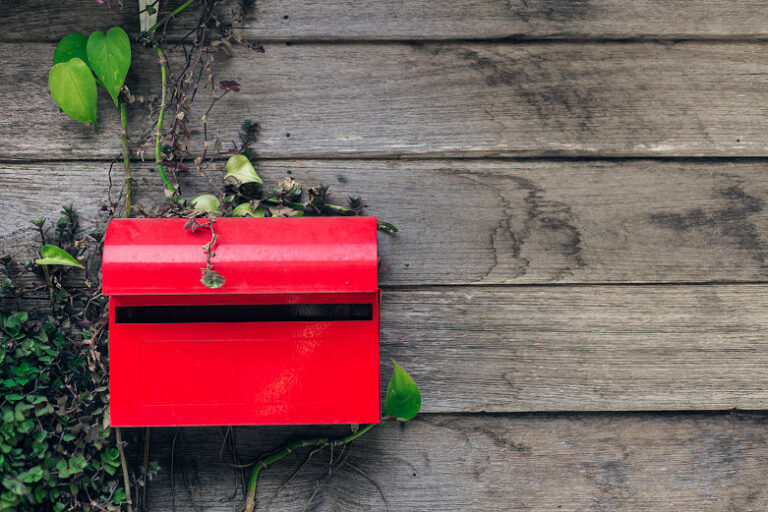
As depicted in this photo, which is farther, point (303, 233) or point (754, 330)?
point (754, 330)

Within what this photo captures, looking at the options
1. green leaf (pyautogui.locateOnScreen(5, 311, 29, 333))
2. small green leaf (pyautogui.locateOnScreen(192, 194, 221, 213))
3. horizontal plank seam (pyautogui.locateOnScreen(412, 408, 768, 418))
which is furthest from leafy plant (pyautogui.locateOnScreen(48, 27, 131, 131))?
horizontal plank seam (pyautogui.locateOnScreen(412, 408, 768, 418))

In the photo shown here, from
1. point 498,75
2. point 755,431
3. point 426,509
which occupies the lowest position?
point 426,509

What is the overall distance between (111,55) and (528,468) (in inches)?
38.7

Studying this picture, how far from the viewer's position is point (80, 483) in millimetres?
952

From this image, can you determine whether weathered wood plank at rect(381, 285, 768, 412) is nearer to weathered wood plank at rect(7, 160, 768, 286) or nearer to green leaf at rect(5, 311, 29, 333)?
weathered wood plank at rect(7, 160, 768, 286)

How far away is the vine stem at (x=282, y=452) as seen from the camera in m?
1.03

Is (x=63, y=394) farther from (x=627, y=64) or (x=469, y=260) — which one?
(x=627, y=64)

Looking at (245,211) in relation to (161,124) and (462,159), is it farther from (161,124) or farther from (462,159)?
(462,159)

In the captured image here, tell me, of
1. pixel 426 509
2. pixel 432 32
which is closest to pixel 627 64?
pixel 432 32

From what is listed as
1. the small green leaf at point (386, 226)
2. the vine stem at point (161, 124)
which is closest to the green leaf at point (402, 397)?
the small green leaf at point (386, 226)

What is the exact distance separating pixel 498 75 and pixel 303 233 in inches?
17.7

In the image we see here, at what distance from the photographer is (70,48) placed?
3.24 ft

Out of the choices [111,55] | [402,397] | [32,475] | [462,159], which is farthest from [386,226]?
[32,475]

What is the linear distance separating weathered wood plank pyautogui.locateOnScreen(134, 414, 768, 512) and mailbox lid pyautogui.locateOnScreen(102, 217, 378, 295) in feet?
1.15
